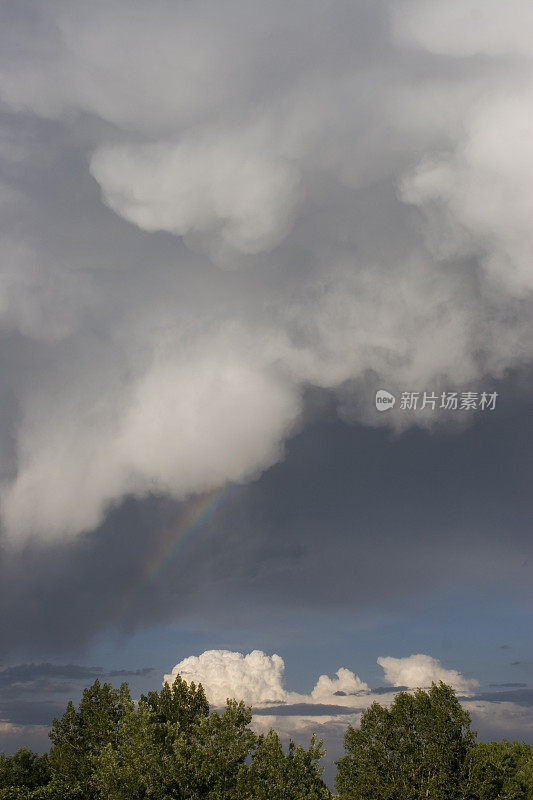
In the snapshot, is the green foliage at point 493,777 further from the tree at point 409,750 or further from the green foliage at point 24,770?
the green foliage at point 24,770

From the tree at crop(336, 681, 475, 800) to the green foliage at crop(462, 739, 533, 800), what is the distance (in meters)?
1.00

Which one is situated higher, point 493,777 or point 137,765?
point 137,765

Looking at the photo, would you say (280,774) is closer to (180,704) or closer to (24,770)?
(180,704)

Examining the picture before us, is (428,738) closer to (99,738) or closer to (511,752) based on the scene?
(511,752)

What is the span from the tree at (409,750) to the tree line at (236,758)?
10cm

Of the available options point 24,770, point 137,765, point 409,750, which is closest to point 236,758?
point 137,765

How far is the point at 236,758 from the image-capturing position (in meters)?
56.6

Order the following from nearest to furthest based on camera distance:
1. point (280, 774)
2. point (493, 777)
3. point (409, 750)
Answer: point (280, 774), point (493, 777), point (409, 750)

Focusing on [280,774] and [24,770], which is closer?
[280,774]

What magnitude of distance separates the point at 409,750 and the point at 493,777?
808 centimetres

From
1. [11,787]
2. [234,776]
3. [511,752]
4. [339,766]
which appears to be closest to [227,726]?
[234,776]

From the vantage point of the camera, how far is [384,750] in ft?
229

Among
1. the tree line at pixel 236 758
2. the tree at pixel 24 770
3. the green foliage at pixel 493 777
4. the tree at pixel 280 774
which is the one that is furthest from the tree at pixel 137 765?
the green foliage at pixel 493 777

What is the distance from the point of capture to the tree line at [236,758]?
5597 cm
